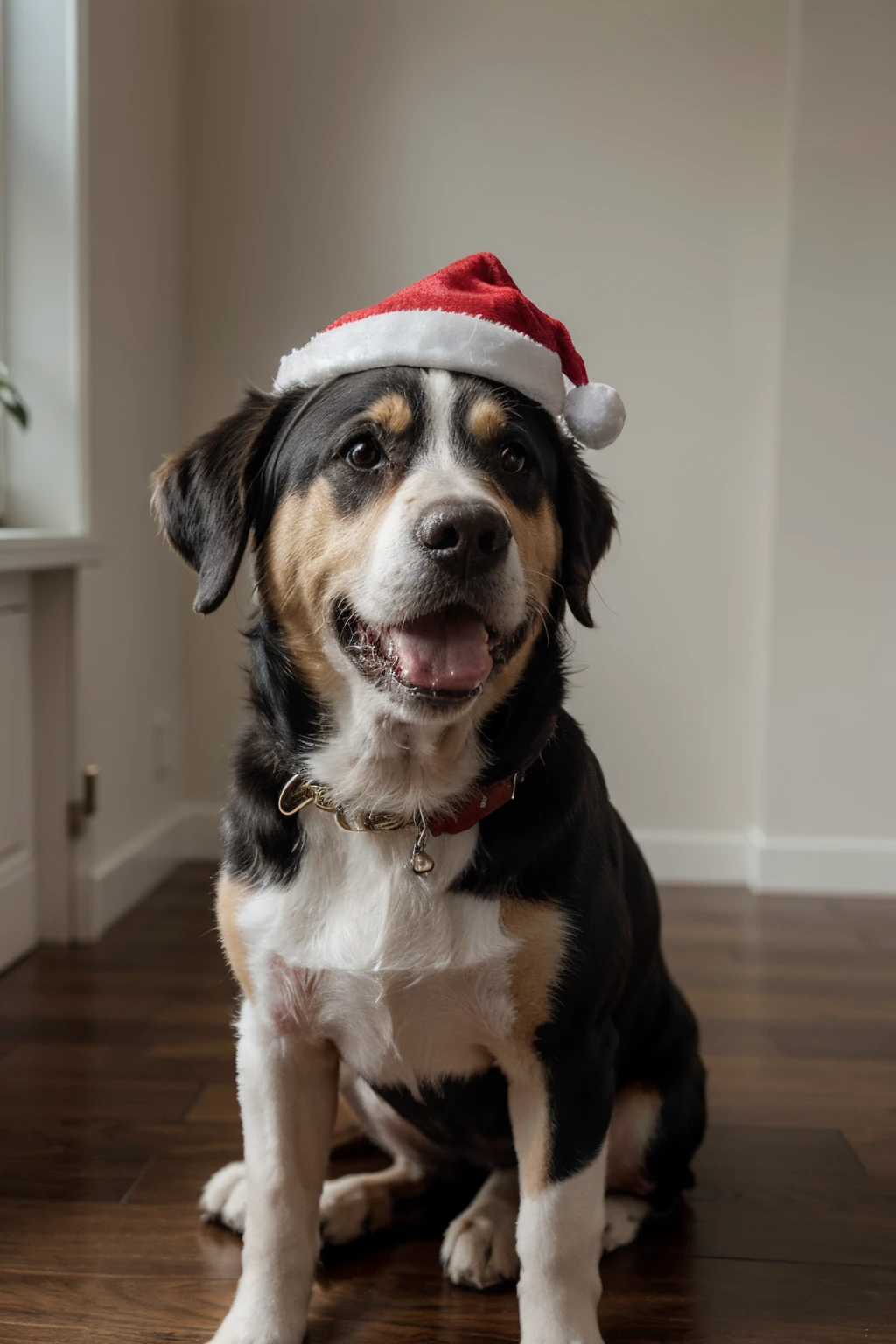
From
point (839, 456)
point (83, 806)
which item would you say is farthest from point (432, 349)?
point (839, 456)

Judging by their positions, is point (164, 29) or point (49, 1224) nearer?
point (49, 1224)

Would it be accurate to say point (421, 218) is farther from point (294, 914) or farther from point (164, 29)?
point (294, 914)

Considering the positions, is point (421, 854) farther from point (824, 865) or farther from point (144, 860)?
point (824, 865)

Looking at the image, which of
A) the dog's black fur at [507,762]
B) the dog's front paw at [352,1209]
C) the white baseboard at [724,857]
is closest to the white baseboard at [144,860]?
the white baseboard at [724,857]

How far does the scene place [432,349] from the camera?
4.43ft

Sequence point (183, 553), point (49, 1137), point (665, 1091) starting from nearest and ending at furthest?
point (183, 553) < point (665, 1091) < point (49, 1137)

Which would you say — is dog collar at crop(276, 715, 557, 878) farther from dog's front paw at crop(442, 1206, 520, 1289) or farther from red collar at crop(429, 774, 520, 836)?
dog's front paw at crop(442, 1206, 520, 1289)

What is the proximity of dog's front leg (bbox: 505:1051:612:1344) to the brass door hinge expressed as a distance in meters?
1.79

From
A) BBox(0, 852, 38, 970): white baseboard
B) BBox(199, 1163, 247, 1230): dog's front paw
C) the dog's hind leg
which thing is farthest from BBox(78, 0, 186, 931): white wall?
the dog's hind leg

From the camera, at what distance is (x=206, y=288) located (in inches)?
141

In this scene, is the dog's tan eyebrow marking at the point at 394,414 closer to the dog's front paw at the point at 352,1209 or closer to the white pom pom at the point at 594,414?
the white pom pom at the point at 594,414

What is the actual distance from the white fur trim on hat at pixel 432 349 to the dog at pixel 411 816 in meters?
0.02

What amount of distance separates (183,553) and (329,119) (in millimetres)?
2491

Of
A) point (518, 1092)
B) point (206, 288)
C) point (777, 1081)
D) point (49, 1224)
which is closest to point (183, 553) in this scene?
point (518, 1092)
